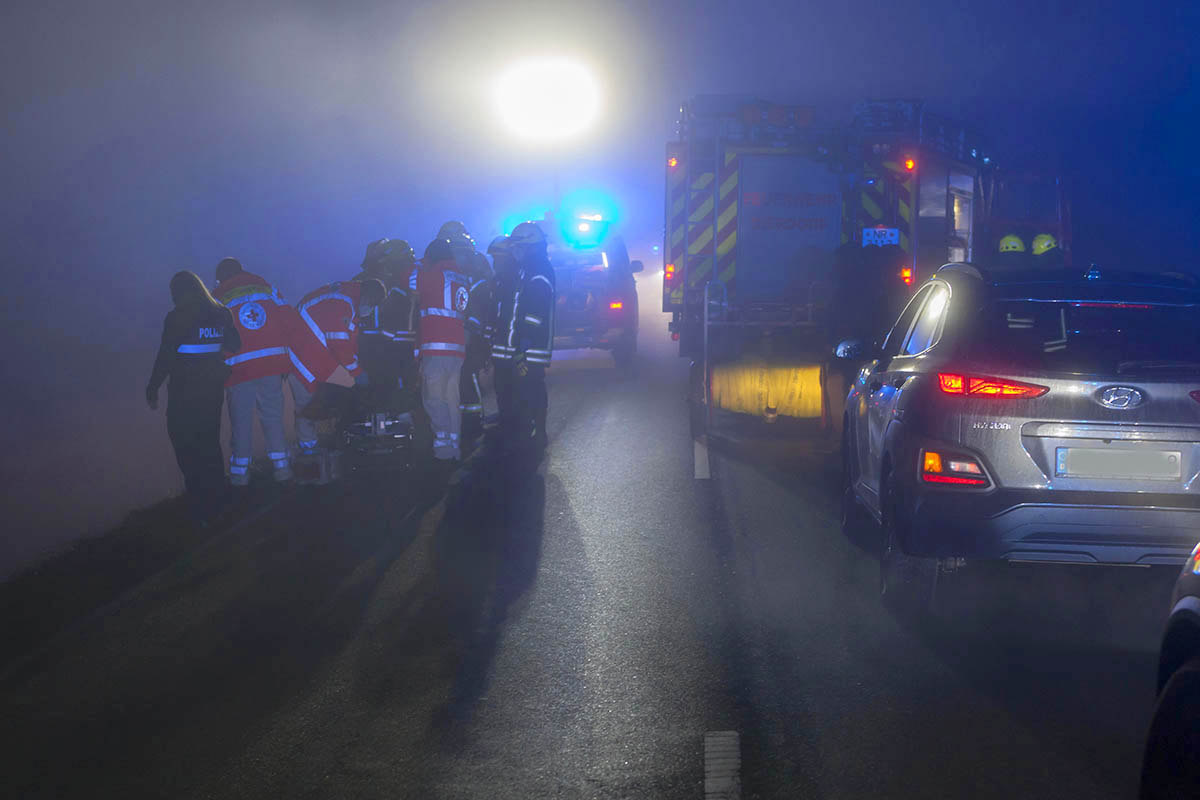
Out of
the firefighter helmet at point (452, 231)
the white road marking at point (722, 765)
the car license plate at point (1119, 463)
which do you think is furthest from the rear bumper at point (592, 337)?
the white road marking at point (722, 765)

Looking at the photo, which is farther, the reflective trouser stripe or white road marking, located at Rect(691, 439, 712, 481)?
white road marking, located at Rect(691, 439, 712, 481)

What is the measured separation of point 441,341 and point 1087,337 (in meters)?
6.41

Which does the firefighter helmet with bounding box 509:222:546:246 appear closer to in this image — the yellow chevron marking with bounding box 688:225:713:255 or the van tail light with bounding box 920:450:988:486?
the yellow chevron marking with bounding box 688:225:713:255

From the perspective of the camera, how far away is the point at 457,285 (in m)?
10.5

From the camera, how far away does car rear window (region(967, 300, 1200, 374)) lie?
4930 millimetres

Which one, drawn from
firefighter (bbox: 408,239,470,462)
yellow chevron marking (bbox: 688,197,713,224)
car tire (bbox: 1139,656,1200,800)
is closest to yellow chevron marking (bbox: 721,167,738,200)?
yellow chevron marking (bbox: 688,197,713,224)

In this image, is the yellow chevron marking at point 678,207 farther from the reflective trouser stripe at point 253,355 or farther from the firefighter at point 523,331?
the reflective trouser stripe at point 253,355

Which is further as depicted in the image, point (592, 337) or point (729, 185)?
point (592, 337)

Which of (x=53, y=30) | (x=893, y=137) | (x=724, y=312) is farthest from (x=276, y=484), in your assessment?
(x=53, y=30)

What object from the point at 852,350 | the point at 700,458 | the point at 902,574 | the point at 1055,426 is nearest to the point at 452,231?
the point at 700,458

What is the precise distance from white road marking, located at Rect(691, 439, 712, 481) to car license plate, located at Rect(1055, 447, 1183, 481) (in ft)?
15.9

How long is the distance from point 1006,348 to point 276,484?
21.9 feet

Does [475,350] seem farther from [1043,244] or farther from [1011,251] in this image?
[1043,244]

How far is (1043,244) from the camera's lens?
1539 centimetres
